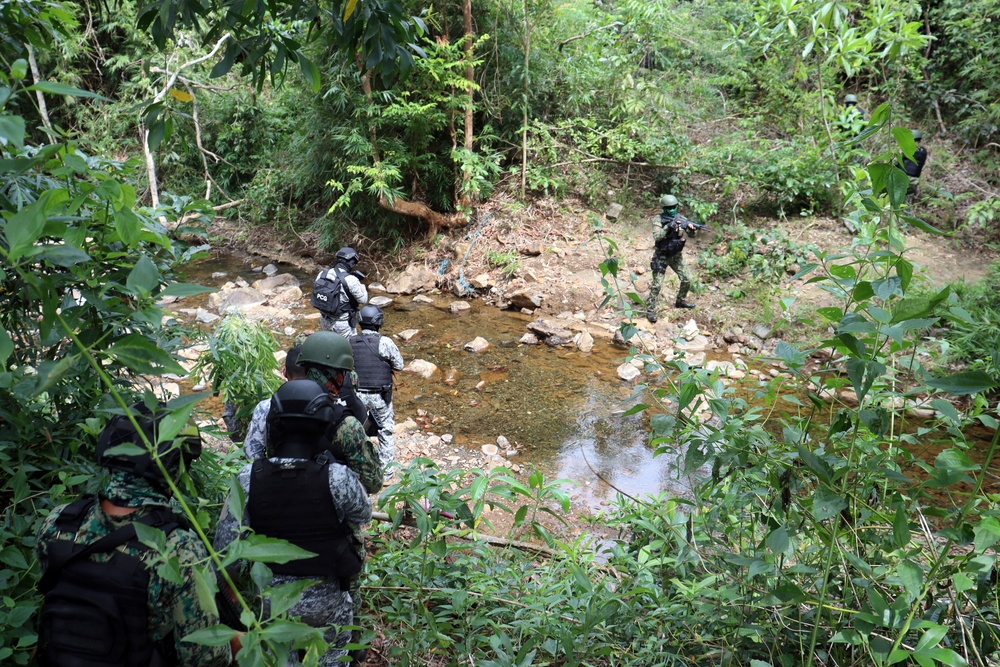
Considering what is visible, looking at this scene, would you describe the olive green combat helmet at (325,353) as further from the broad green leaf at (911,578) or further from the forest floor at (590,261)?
the forest floor at (590,261)

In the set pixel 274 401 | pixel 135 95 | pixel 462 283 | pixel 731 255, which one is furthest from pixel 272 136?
pixel 274 401

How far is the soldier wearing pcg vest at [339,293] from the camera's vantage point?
559 centimetres

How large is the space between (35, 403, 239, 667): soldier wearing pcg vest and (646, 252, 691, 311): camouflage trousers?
748 centimetres

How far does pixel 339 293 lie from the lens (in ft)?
18.4

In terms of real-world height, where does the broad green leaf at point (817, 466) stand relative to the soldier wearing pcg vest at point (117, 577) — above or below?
above

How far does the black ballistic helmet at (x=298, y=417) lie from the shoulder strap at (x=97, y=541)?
0.63 meters

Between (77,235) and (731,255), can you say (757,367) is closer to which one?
(731,255)

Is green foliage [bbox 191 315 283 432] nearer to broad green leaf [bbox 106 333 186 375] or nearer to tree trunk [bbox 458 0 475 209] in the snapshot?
broad green leaf [bbox 106 333 186 375]

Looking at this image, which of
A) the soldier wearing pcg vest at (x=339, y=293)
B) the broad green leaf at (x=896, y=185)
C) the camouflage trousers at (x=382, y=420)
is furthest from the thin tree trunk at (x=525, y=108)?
the broad green leaf at (x=896, y=185)

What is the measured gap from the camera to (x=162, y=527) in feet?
5.73

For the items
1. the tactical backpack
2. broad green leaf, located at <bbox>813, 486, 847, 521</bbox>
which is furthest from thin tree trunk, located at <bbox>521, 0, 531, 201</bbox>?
broad green leaf, located at <bbox>813, 486, 847, 521</bbox>

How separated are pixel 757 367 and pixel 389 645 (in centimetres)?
628

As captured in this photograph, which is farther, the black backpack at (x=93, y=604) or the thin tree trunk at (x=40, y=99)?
the thin tree trunk at (x=40, y=99)

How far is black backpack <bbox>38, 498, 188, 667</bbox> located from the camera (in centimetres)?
166
